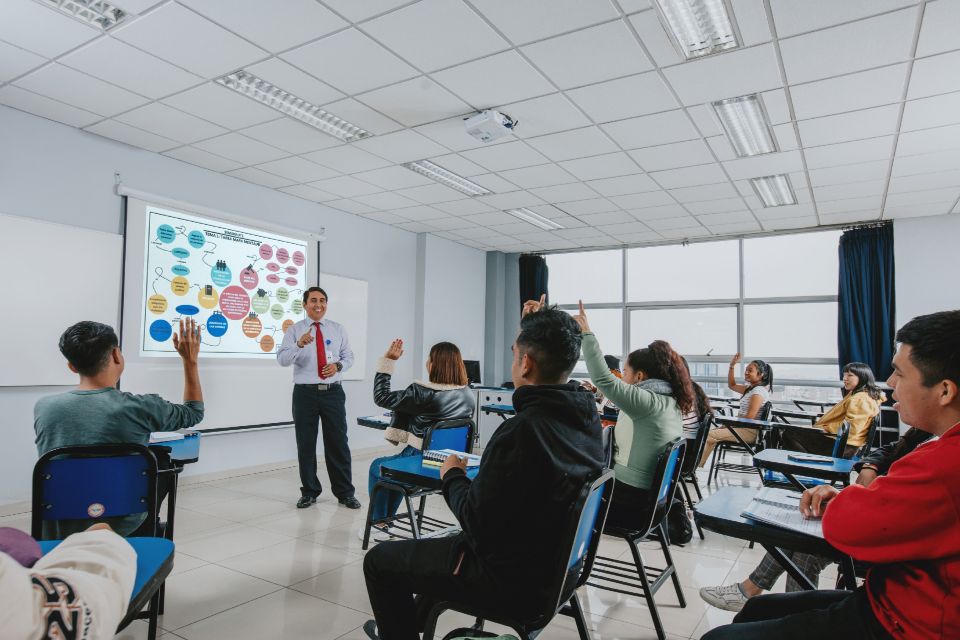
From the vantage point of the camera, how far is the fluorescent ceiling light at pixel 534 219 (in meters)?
6.56

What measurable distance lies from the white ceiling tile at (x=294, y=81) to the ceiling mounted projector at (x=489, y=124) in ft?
3.00

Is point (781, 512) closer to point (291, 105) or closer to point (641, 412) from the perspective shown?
point (641, 412)

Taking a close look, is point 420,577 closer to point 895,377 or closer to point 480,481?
point 480,481

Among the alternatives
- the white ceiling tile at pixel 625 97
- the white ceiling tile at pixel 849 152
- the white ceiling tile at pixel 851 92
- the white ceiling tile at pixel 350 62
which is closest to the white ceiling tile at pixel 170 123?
the white ceiling tile at pixel 350 62

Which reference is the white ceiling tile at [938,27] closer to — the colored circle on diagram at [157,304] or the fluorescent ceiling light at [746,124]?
the fluorescent ceiling light at [746,124]

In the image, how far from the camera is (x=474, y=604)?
59.5 inches

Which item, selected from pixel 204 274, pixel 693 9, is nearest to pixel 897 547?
pixel 693 9

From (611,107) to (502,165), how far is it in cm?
139

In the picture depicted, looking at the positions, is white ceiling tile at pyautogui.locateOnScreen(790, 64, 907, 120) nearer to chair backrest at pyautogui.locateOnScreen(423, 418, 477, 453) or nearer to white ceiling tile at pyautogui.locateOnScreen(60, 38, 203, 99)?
chair backrest at pyautogui.locateOnScreen(423, 418, 477, 453)

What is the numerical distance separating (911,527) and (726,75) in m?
3.02

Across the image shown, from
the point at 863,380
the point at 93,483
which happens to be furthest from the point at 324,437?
the point at 863,380

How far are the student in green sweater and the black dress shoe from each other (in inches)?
88.3

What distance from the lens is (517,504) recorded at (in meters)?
1.40

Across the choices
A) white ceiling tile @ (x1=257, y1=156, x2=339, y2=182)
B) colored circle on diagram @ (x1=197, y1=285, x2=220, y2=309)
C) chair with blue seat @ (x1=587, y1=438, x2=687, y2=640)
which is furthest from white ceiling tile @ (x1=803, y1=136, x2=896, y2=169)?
colored circle on diagram @ (x1=197, y1=285, x2=220, y2=309)
